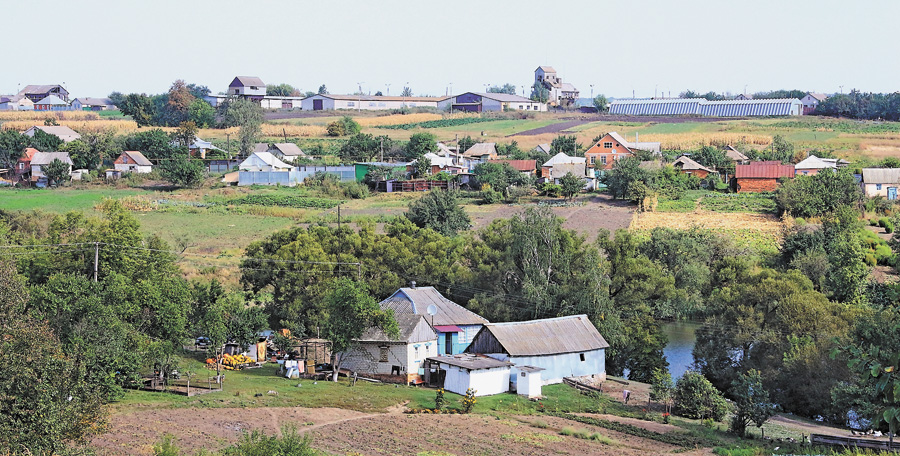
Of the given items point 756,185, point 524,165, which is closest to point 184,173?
point 524,165

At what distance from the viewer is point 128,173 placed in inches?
3007

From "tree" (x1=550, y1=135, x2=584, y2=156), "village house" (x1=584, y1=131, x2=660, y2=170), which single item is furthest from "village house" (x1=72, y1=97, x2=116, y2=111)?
"village house" (x1=584, y1=131, x2=660, y2=170)

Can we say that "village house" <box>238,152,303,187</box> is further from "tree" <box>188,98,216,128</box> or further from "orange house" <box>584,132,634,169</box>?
"tree" <box>188,98,216,128</box>

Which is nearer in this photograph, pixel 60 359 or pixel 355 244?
pixel 60 359

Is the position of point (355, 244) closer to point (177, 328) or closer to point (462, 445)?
point (177, 328)

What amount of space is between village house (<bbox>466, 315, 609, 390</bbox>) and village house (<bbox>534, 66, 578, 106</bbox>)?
113173 millimetres

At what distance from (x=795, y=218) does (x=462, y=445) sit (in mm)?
37615

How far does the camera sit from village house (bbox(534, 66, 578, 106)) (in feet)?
486

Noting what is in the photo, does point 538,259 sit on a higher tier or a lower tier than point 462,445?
higher

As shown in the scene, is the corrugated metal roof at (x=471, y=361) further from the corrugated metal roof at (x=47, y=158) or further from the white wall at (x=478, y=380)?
the corrugated metal roof at (x=47, y=158)

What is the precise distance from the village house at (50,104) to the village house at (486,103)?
4850 centimetres

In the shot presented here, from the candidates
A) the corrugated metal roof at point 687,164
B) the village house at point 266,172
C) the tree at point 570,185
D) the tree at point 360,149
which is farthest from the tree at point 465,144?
the tree at point 570,185

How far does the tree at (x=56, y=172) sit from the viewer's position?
A: 73.8 meters

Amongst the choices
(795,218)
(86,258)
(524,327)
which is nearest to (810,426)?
(524,327)
